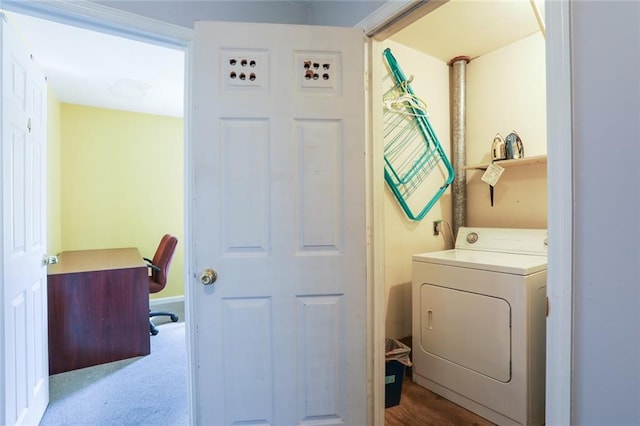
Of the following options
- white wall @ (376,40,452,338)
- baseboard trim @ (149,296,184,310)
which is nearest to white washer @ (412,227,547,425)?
white wall @ (376,40,452,338)

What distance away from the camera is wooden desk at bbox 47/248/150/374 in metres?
2.47

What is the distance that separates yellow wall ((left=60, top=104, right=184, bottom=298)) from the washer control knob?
3.45m

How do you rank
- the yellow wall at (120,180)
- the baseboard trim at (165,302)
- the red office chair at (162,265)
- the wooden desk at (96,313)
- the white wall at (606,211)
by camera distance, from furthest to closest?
the baseboard trim at (165,302) → the yellow wall at (120,180) → the red office chair at (162,265) → the wooden desk at (96,313) → the white wall at (606,211)

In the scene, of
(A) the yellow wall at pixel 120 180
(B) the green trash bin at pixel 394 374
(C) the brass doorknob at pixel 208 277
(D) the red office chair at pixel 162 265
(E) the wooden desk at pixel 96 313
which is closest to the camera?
(C) the brass doorknob at pixel 208 277

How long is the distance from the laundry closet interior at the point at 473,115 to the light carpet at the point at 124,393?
1507mm

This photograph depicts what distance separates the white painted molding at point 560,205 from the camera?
0.81 meters

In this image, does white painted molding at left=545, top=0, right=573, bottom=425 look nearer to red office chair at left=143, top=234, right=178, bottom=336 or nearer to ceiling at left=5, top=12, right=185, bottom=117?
ceiling at left=5, top=12, right=185, bottom=117

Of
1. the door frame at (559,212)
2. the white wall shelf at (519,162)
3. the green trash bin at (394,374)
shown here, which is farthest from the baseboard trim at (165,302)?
the door frame at (559,212)

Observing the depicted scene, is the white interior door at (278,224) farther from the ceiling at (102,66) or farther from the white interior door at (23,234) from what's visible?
the ceiling at (102,66)

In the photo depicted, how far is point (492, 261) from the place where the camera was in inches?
72.4

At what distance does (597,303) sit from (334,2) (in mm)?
1742

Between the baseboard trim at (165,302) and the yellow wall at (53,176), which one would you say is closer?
the yellow wall at (53,176)

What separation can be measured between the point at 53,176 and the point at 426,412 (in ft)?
12.6

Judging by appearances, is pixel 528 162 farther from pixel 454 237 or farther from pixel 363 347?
A: pixel 363 347
